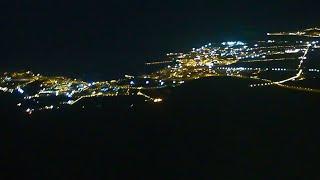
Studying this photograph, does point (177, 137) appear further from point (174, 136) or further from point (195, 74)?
point (195, 74)

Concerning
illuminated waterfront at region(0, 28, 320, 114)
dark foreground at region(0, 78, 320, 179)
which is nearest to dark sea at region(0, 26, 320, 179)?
dark foreground at region(0, 78, 320, 179)

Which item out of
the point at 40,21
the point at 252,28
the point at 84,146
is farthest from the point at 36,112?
the point at 40,21

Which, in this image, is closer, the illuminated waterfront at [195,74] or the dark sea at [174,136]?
the dark sea at [174,136]

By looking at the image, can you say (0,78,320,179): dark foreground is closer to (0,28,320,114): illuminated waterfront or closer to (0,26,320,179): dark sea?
(0,26,320,179): dark sea

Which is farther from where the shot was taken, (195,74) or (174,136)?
(195,74)

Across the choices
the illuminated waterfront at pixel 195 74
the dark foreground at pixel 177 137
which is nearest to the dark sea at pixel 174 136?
the dark foreground at pixel 177 137

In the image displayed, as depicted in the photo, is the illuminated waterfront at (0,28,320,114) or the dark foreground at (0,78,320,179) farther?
the illuminated waterfront at (0,28,320,114)

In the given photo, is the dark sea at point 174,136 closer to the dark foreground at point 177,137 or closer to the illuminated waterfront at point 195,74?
the dark foreground at point 177,137

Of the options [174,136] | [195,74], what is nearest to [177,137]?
[174,136]

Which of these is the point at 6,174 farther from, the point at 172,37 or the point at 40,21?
the point at 40,21
